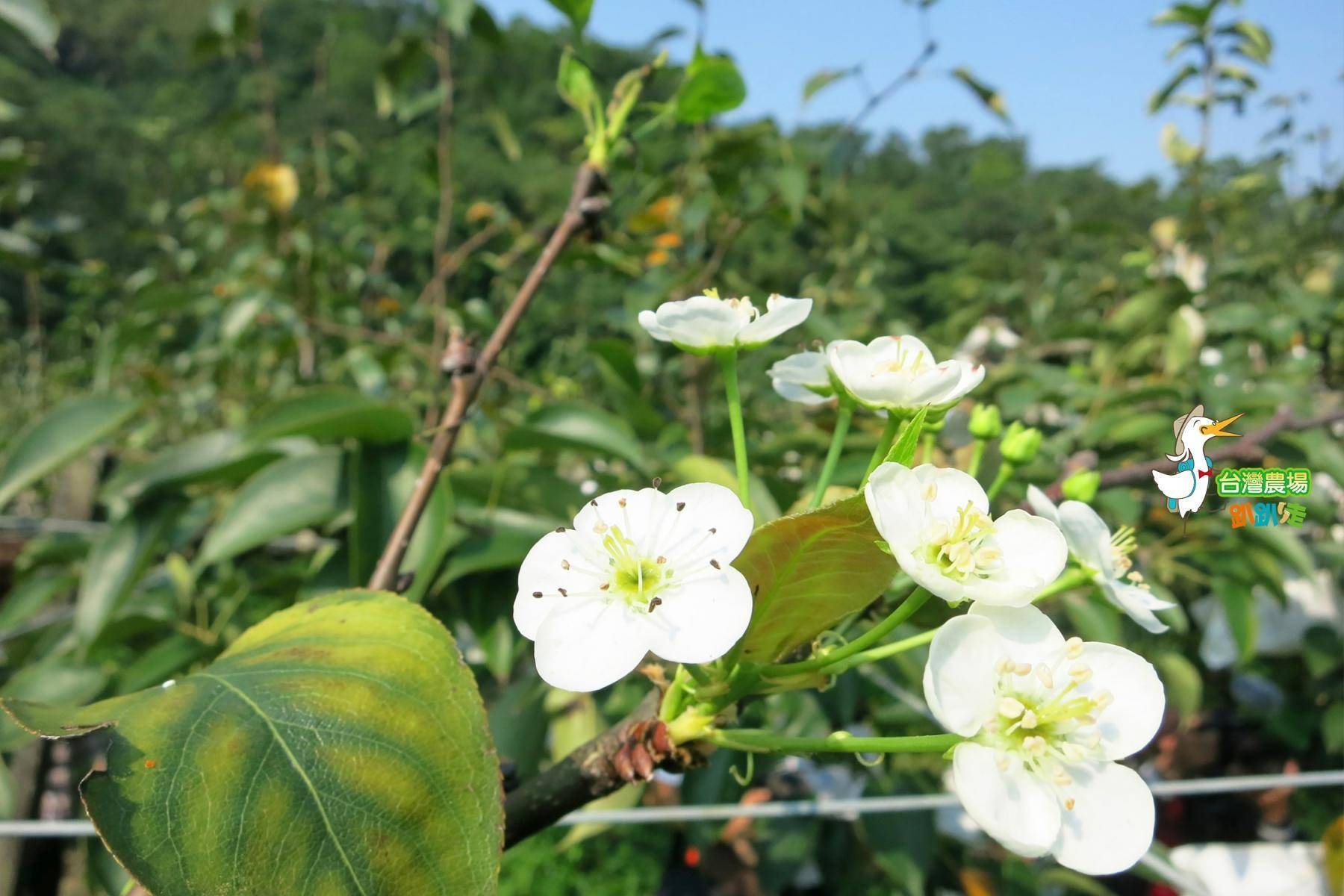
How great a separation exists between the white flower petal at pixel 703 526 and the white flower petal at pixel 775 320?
0.11 m

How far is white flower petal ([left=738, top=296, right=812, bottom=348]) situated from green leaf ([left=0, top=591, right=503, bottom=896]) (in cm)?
22

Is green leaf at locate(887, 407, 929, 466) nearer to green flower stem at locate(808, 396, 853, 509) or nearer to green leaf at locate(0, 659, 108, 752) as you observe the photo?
green flower stem at locate(808, 396, 853, 509)

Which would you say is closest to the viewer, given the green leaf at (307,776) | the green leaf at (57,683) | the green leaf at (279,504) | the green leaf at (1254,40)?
the green leaf at (307,776)

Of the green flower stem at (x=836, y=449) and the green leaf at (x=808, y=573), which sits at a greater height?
the green flower stem at (x=836, y=449)

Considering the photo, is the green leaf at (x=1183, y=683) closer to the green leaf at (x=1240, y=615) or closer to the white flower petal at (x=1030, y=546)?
the green leaf at (x=1240, y=615)

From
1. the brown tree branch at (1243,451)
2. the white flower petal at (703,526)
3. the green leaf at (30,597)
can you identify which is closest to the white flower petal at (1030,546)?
the white flower petal at (703,526)

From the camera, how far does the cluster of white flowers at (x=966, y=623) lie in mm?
330

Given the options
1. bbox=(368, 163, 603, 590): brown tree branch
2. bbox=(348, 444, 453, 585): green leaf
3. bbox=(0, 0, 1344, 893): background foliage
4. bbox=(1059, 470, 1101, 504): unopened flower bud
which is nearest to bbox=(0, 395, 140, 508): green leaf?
bbox=(0, 0, 1344, 893): background foliage

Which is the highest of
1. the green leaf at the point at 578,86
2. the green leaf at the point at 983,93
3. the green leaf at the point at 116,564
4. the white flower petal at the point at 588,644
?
the green leaf at the point at 983,93

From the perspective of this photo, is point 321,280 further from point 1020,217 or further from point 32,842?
point 1020,217

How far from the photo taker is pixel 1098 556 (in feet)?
1.37

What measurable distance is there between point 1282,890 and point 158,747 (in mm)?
1525

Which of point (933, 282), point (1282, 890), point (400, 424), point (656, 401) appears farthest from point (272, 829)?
point (933, 282)

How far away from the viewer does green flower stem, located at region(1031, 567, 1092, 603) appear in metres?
0.39
